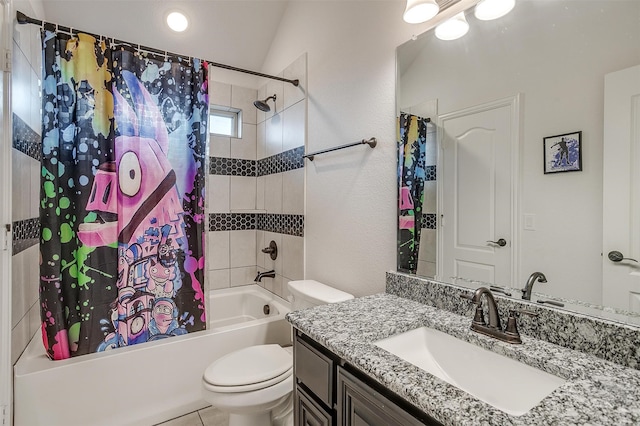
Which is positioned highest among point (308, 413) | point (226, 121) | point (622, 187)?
point (226, 121)

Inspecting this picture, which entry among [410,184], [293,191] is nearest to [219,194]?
[293,191]

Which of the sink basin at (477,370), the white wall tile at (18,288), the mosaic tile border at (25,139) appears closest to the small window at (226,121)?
the mosaic tile border at (25,139)

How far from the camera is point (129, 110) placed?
5.73ft

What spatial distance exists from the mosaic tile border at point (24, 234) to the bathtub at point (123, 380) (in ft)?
1.78

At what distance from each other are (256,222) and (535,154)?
2.43m

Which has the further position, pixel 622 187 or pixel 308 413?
pixel 308 413

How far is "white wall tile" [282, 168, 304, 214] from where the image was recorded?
2293 millimetres

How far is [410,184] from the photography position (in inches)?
57.3

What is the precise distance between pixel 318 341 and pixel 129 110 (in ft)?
5.23

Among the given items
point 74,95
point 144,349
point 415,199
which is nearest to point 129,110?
point 74,95

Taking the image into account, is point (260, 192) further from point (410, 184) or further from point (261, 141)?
point (410, 184)

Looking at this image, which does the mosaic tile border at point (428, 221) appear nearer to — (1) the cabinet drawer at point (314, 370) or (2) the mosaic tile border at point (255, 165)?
(1) the cabinet drawer at point (314, 370)

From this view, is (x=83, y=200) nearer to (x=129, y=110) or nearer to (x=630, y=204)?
(x=129, y=110)

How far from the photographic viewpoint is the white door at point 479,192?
111cm
